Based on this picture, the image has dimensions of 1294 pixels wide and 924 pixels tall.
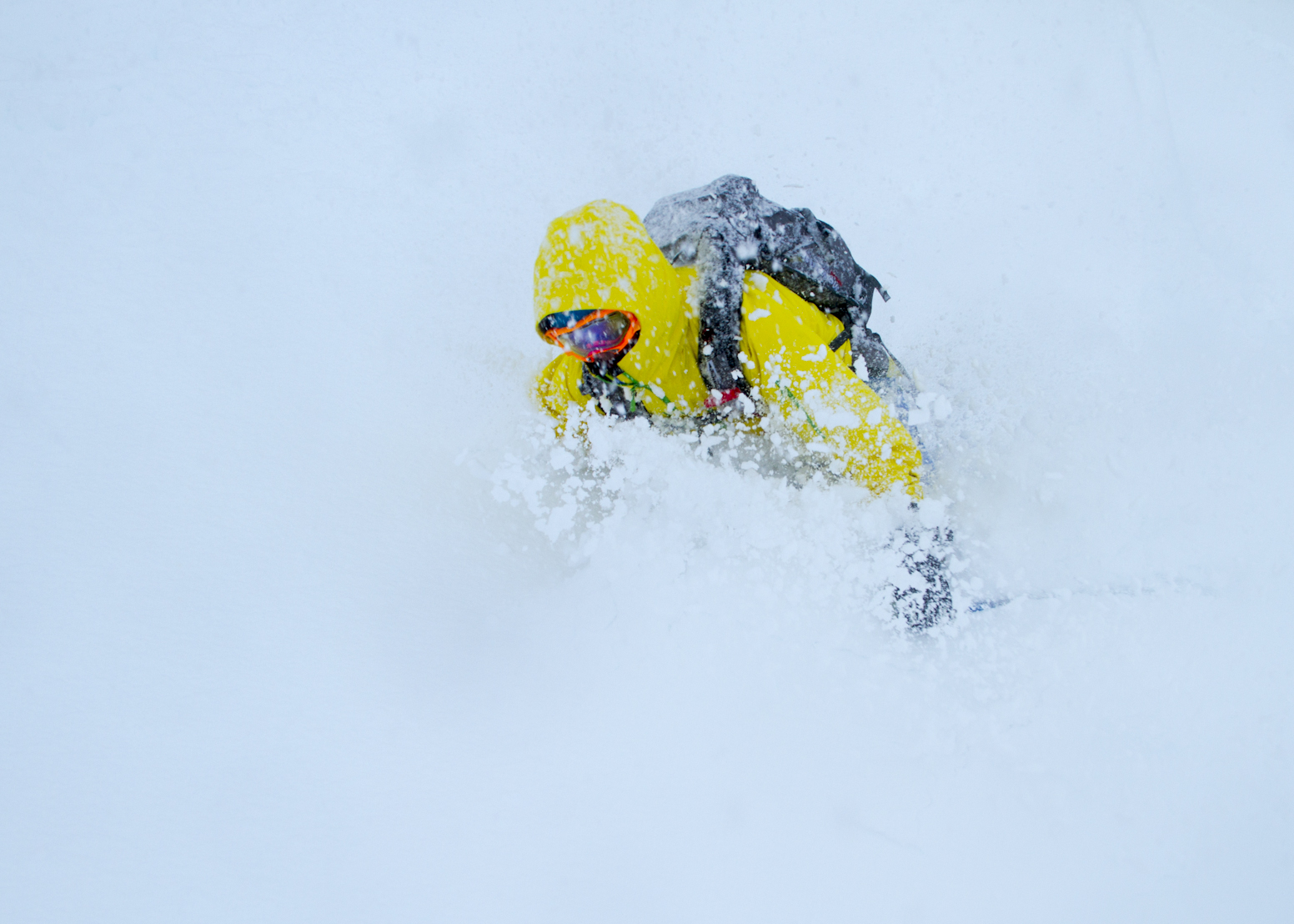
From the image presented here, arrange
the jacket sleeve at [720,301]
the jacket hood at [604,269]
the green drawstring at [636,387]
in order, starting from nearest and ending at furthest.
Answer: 1. the jacket hood at [604,269]
2. the jacket sleeve at [720,301]
3. the green drawstring at [636,387]

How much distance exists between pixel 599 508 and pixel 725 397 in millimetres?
614

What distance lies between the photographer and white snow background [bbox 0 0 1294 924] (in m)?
1.75

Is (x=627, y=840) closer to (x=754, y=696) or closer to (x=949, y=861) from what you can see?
(x=754, y=696)

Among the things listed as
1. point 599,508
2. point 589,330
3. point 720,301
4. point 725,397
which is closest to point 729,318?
point 720,301

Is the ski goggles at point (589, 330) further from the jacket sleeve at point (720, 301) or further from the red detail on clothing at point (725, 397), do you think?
the red detail on clothing at point (725, 397)

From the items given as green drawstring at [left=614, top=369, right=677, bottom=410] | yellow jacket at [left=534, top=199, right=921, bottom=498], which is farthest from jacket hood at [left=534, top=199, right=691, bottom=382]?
green drawstring at [left=614, top=369, right=677, bottom=410]

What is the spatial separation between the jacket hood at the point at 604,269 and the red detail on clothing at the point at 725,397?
0.29 m

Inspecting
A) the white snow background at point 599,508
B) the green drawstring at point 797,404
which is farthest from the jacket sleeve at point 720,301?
the white snow background at point 599,508

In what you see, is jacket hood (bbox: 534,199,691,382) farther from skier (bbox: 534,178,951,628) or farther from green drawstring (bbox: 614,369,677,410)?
green drawstring (bbox: 614,369,677,410)

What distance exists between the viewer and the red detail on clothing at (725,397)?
1753 millimetres

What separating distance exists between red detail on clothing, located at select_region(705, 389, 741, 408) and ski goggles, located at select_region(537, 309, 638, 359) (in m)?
0.34

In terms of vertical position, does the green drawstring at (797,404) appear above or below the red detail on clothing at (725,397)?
below

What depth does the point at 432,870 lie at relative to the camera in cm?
175

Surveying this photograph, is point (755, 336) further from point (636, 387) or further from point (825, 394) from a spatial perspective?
point (636, 387)
